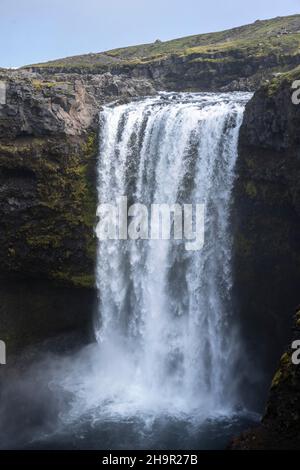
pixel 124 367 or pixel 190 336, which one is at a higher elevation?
pixel 190 336

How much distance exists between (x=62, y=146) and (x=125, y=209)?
6320 mm

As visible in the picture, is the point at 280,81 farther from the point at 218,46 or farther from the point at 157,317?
the point at 218,46

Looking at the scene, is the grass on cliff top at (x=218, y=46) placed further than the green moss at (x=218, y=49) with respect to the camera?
Yes

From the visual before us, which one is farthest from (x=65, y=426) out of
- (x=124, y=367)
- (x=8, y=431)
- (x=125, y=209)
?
(x=125, y=209)

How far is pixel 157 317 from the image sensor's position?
115 feet

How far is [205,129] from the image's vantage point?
108 feet

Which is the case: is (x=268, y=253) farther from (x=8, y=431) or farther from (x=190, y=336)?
(x=8, y=431)

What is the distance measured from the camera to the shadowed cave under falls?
30406 millimetres

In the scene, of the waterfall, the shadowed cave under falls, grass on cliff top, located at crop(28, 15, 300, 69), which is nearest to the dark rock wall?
the shadowed cave under falls

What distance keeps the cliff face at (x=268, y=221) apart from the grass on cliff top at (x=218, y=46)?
1104 inches

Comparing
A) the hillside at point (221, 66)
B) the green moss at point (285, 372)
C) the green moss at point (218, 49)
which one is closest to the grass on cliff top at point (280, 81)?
the green moss at point (285, 372)

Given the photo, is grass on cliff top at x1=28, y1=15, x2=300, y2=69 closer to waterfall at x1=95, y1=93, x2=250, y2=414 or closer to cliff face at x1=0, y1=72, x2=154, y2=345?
waterfall at x1=95, y1=93, x2=250, y2=414

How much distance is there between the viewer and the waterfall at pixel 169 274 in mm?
32562

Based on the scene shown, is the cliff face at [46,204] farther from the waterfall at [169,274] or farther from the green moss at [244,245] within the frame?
the green moss at [244,245]
